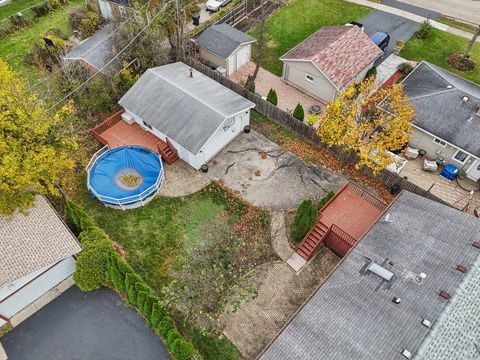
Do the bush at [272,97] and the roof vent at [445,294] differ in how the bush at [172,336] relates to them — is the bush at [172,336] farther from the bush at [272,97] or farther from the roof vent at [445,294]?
the bush at [272,97]

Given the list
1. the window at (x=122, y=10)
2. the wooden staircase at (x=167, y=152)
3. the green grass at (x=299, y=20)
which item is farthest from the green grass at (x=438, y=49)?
the window at (x=122, y=10)

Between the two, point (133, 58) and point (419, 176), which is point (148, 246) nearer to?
point (133, 58)

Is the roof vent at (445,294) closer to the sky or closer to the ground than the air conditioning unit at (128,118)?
closer to the sky

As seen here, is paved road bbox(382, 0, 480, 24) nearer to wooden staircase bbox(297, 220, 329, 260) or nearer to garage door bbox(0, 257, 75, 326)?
wooden staircase bbox(297, 220, 329, 260)

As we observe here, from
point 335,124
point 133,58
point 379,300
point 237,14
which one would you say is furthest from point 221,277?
point 237,14

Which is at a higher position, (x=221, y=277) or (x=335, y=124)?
(x=335, y=124)

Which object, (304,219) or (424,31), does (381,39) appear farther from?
(304,219)

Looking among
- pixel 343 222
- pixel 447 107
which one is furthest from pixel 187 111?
pixel 447 107
